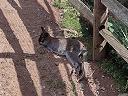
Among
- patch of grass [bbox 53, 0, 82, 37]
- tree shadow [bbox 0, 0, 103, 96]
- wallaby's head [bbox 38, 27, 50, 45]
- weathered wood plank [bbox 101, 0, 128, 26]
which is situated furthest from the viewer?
patch of grass [bbox 53, 0, 82, 37]

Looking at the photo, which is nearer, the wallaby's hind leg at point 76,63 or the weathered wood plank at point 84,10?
the wallaby's hind leg at point 76,63

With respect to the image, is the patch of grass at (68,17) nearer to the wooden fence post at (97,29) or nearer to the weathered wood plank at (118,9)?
the wooden fence post at (97,29)

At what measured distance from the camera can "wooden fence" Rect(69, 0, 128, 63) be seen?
6.16 metres

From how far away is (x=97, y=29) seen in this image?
734 centimetres

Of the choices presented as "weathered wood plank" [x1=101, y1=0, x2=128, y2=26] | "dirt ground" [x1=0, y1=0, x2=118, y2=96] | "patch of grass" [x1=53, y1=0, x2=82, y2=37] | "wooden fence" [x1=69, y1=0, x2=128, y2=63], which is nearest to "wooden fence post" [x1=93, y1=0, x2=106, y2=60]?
"wooden fence" [x1=69, y1=0, x2=128, y2=63]

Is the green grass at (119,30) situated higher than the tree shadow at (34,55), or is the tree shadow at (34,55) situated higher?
the green grass at (119,30)

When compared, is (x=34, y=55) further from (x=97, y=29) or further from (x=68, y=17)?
(x=68, y=17)

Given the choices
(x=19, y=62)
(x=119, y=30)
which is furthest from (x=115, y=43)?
(x=19, y=62)

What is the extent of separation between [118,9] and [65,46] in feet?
6.36

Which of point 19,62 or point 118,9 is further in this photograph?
point 19,62

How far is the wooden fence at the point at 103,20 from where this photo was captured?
6164 millimetres

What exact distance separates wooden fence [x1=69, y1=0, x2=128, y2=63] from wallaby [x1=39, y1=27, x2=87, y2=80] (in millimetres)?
296

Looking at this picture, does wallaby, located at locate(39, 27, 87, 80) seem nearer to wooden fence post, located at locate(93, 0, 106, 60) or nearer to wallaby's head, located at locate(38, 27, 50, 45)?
wallaby's head, located at locate(38, 27, 50, 45)

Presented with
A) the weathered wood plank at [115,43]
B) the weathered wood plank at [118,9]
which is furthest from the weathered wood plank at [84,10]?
the weathered wood plank at [118,9]
